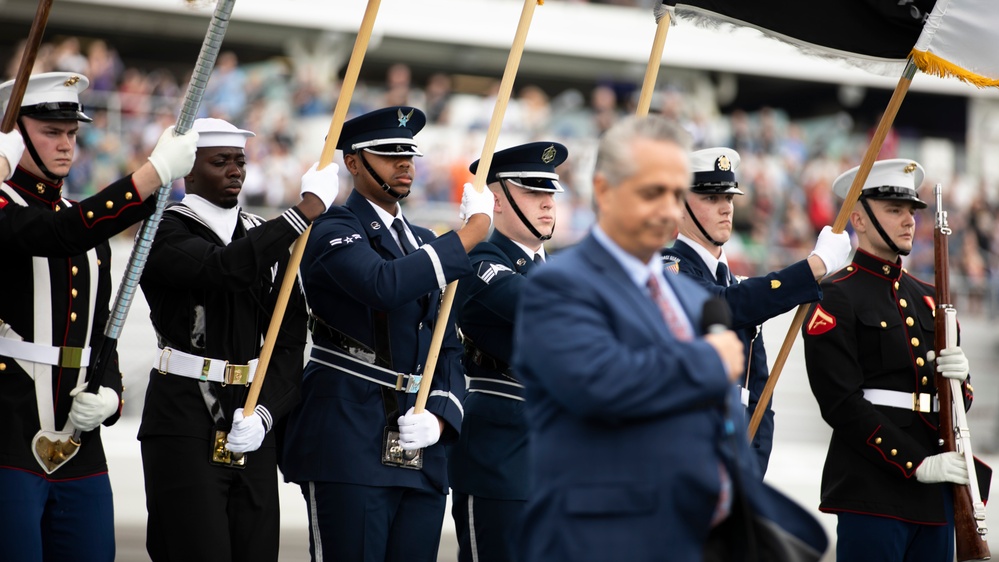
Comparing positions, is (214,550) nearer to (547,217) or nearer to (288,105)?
(547,217)

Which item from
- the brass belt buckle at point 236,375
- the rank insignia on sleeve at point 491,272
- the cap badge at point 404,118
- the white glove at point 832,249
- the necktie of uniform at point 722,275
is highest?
the cap badge at point 404,118

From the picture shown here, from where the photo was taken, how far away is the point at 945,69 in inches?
227

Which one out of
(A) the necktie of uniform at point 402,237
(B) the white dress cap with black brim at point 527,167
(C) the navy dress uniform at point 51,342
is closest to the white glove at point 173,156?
(C) the navy dress uniform at point 51,342

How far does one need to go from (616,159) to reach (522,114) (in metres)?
18.1

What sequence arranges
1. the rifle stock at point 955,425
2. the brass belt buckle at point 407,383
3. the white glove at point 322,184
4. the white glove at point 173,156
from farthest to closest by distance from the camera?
the rifle stock at point 955,425 → the brass belt buckle at point 407,383 → the white glove at point 322,184 → the white glove at point 173,156

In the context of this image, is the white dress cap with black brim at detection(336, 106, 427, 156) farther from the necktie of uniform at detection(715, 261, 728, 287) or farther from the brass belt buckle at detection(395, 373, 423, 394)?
the necktie of uniform at detection(715, 261, 728, 287)

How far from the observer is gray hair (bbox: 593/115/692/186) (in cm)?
345

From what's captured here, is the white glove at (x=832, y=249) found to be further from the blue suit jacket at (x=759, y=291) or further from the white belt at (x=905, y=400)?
the white belt at (x=905, y=400)

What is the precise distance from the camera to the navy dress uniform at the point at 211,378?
5.07 metres

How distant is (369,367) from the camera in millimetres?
5387

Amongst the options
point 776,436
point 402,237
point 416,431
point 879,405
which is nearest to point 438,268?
point 402,237

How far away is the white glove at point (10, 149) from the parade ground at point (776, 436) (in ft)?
13.3

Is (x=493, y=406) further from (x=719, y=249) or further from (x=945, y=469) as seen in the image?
(x=945, y=469)

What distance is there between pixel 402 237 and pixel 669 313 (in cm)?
224
